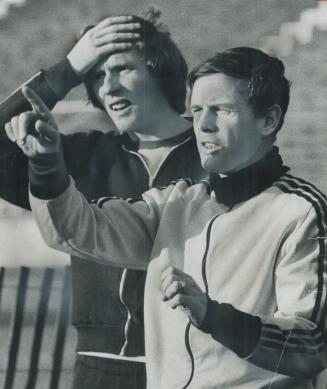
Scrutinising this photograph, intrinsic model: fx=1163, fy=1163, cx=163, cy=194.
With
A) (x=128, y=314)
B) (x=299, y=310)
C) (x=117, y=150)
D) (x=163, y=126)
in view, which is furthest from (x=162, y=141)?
(x=299, y=310)

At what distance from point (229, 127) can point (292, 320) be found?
0.68 metres

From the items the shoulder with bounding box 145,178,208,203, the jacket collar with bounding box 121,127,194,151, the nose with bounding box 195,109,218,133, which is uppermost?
the nose with bounding box 195,109,218,133

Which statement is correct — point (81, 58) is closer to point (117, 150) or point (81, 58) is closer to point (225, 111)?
point (117, 150)

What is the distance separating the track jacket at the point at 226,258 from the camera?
12.4 feet

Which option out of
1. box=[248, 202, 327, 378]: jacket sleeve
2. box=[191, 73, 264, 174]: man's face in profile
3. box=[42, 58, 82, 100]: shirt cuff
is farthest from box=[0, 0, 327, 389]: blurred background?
box=[248, 202, 327, 378]: jacket sleeve

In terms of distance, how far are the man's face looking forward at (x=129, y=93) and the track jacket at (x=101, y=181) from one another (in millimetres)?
72

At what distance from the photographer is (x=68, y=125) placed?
4059mm

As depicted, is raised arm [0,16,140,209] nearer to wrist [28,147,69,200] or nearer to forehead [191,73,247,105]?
wrist [28,147,69,200]

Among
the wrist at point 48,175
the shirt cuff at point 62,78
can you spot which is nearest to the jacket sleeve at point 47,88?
the shirt cuff at point 62,78

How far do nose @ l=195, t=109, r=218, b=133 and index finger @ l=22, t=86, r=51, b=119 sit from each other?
524mm

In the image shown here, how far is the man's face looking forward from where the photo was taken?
13.3ft

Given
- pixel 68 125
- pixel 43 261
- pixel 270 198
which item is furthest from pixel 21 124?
pixel 270 198

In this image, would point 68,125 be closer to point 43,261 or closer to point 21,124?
point 21,124

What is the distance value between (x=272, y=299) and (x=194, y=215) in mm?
389
